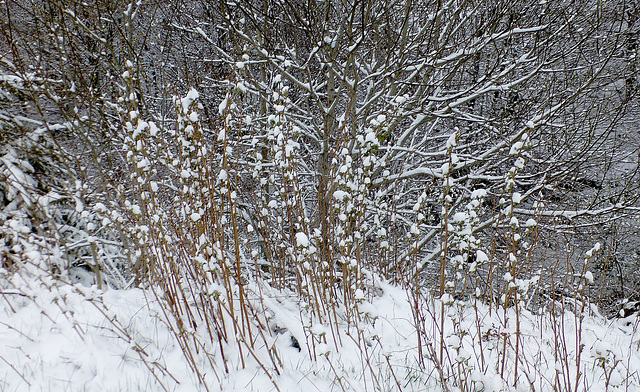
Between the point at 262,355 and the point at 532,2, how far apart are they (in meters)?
4.97

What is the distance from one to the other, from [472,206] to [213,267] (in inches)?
54.9

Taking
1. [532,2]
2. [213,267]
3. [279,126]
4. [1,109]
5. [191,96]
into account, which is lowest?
[213,267]

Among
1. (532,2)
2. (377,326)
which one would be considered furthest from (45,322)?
(532,2)

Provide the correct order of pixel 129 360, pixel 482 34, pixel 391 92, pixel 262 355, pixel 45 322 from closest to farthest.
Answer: pixel 129 360 < pixel 262 355 < pixel 45 322 < pixel 482 34 < pixel 391 92

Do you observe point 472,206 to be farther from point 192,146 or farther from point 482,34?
point 482,34

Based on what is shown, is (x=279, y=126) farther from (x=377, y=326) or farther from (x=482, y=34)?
(x=482, y=34)

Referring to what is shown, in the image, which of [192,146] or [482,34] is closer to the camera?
[192,146]

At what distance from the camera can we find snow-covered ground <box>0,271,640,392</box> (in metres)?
1.69

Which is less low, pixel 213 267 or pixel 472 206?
pixel 472 206

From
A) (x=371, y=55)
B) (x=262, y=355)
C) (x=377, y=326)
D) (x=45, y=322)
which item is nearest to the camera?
(x=262, y=355)

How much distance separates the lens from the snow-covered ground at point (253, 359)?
1689 mm

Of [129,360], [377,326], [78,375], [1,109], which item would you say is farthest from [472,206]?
[1,109]

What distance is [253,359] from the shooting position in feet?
6.48

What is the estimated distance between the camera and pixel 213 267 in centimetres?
175
